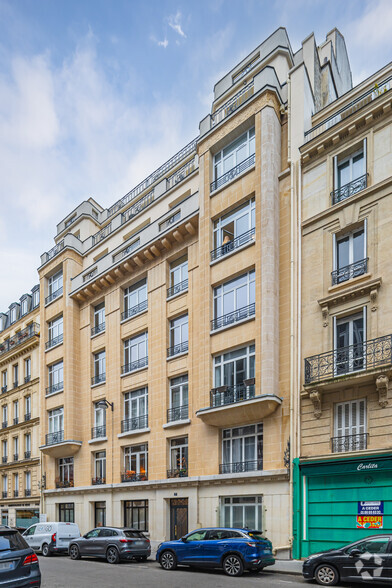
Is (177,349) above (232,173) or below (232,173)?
below

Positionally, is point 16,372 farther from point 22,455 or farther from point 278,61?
point 278,61

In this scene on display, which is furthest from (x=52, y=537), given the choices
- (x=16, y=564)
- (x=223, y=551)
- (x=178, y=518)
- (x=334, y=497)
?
(x=16, y=564)

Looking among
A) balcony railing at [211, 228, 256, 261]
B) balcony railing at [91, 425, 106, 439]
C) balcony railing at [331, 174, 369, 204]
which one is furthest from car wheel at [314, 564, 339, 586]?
balcony railing at [91, 425, 106, 439]

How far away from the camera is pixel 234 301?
22188 millimetres

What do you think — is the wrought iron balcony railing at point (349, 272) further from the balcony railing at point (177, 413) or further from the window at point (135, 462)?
the window at point (135, 462)

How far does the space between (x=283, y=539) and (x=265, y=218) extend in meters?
11.6

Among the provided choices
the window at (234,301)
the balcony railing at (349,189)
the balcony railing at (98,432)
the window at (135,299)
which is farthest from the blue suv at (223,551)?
the window at (135,299)

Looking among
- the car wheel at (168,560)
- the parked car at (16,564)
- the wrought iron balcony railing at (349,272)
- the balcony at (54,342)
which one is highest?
the wrought iron balcony railing at (349,272)

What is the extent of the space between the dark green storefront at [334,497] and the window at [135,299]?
12.7m

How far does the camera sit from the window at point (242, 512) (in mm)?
20000

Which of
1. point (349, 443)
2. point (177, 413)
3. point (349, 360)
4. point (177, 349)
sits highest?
point (177, 349)

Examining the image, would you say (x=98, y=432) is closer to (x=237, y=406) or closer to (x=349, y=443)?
(x=237, y=406)

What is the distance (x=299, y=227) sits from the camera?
20.6 metres

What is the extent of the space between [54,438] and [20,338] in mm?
10686
